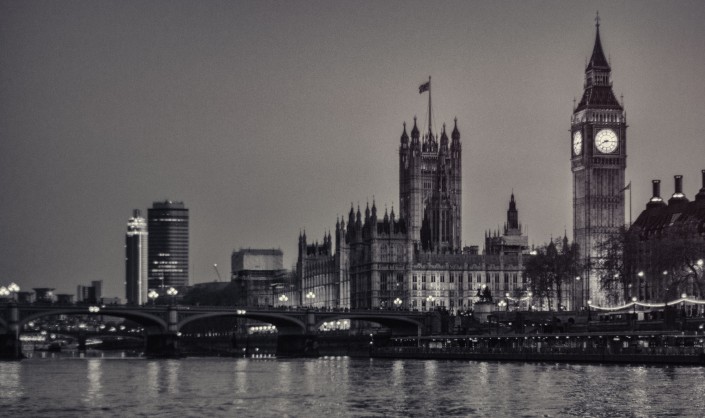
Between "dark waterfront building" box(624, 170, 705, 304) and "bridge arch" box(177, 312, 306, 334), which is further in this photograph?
"bridge arch" box(177, 312, 306, 334)

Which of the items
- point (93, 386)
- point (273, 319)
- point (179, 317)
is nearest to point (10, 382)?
point (93, 386)

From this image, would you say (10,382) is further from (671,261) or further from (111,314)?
(671,261)

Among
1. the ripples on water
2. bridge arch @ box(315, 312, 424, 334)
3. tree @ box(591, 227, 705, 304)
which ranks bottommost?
the ripples on water

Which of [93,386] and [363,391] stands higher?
[93,386]

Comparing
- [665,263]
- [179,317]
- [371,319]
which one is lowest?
[371,319]

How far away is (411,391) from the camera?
108m

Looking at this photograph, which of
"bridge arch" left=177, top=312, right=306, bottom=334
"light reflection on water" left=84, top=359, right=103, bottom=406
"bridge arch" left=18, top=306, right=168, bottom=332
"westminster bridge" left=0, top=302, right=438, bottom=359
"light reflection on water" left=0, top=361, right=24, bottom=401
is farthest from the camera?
"bridge arch" left=177, top=312, right=306, bottom=334

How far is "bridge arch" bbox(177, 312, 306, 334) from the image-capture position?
18188 cm

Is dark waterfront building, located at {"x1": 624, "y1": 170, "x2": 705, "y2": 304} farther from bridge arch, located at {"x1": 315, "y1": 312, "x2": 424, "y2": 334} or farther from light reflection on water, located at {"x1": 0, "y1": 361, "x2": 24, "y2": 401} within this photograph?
light reflection on water, located at {"x1": 0, "y1": 361, "x2": 24, "y2": 401}

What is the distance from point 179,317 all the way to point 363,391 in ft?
262

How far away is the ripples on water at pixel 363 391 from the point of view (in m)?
92.1

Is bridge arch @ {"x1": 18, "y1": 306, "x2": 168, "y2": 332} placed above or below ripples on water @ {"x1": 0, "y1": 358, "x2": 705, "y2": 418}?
above

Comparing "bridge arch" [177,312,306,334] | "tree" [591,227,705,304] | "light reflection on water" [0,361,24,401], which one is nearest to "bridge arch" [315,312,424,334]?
"bridge arch" [177,312,306,334]

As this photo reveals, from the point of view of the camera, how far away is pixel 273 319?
191 meters
